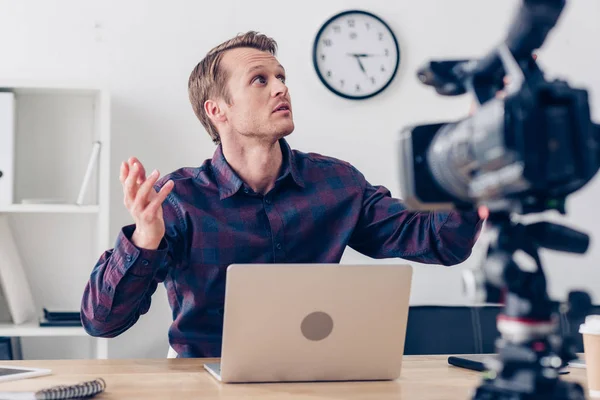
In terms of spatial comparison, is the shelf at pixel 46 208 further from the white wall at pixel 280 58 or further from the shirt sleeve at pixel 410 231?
the shirt sleeve at pixel 410 231

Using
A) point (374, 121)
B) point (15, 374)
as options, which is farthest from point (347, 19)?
point (15, 374)

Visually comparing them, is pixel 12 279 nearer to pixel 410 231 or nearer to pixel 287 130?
pixel 287 130

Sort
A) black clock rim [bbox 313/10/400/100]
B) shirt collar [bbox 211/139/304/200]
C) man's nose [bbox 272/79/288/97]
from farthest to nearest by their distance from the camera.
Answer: black clock rim [bbox 313/10/400/100] < man's nose [bbox 272/79/288/97] < shirt collar [bbox 211/139/304/200]

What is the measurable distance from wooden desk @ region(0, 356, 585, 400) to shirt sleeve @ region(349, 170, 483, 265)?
450mm

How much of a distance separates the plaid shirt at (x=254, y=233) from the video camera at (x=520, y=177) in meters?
0.91

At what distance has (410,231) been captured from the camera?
199cm

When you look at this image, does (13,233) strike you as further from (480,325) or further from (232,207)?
(480,325)

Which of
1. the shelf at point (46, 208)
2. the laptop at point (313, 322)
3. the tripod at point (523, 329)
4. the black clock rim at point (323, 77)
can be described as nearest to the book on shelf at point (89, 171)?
the shelf at point (46, 208)

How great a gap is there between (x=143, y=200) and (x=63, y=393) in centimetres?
44

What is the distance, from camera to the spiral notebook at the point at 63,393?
1096 mm

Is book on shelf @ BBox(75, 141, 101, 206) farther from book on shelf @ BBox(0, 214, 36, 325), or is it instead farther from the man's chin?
the man's chin

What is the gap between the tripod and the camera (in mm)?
797

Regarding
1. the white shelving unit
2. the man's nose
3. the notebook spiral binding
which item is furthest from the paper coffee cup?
the white shelving unit

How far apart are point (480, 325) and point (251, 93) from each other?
105cm
